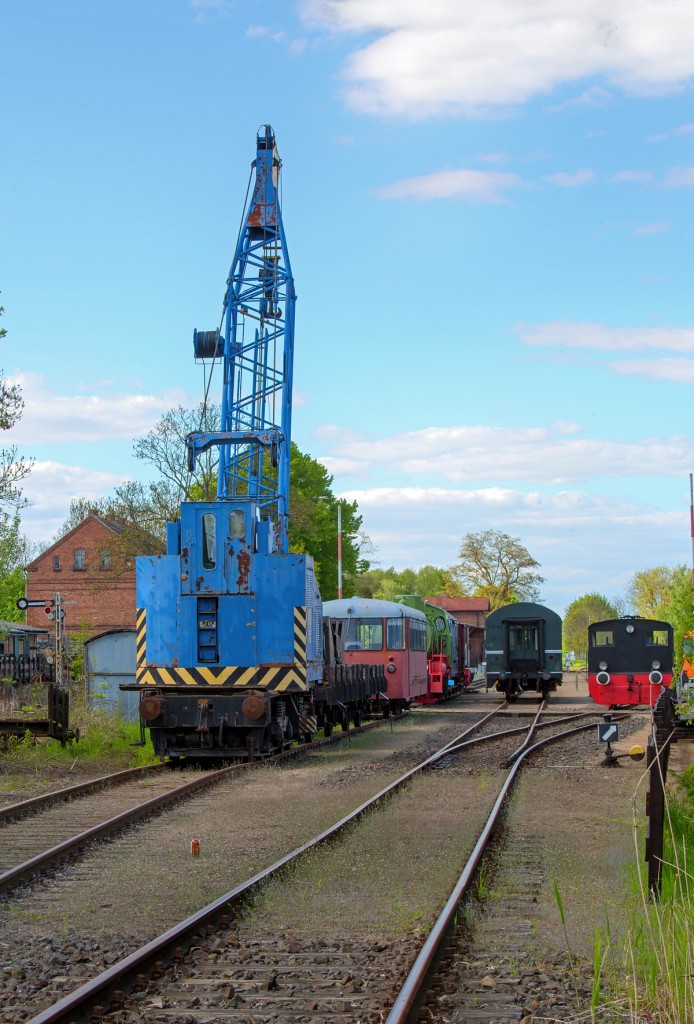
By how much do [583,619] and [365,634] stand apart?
225ft

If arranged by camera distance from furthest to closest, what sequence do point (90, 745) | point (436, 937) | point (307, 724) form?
point (307, 724), point (90, 745), point (436, 937)

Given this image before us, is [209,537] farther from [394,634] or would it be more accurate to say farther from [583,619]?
[583,619]

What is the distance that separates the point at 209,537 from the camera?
57.0 ft

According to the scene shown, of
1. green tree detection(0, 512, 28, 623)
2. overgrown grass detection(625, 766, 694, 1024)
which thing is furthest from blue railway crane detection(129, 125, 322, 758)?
green tree detection(0, 512, 28, 623)

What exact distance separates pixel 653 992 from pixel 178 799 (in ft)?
27.5

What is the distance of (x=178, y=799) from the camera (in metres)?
13.3

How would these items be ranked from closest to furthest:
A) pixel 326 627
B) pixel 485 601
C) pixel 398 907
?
pixel 398 907, pixel 326 627, pixel 485 601

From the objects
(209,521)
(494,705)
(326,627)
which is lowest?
(494,705)

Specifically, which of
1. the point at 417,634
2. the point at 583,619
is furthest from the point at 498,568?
the point at 417,634

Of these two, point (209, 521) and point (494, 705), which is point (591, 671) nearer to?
point (494, 705)

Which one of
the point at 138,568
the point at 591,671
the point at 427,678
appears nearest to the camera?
the point at 138,568

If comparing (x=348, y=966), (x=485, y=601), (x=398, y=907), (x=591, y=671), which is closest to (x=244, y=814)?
(x=398, y=907)

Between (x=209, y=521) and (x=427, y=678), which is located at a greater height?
(x=209, y=521)

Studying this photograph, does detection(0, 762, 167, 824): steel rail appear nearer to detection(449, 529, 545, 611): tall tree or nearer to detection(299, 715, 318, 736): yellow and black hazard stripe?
detection(299, 715, 318, 736): yellow and black hazard stripe
